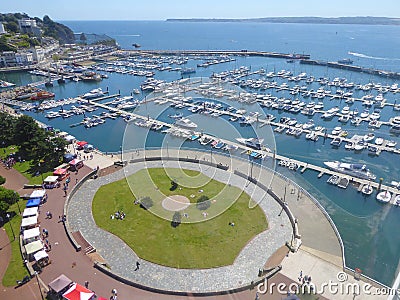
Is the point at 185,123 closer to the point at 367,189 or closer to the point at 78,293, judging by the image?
the point at 367,189

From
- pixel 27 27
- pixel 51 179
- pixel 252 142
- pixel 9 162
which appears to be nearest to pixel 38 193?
pixel 51 179

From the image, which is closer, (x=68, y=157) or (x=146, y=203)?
(x=146, y=203)

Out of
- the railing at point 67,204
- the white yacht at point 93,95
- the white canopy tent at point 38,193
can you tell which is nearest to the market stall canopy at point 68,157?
the railing at point 67,204

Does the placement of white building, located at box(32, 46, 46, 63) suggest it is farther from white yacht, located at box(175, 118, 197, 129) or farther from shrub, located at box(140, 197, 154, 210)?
shrub, located at box(140, 197, 154, 210)

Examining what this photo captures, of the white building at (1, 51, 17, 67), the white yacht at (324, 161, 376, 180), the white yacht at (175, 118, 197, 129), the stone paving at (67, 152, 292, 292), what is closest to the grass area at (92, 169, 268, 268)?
the stone paving at (67, 152, 292, 292)

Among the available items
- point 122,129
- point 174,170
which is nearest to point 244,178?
point 174,170

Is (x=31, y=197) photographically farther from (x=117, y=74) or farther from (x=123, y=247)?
(x=117, y=74)
